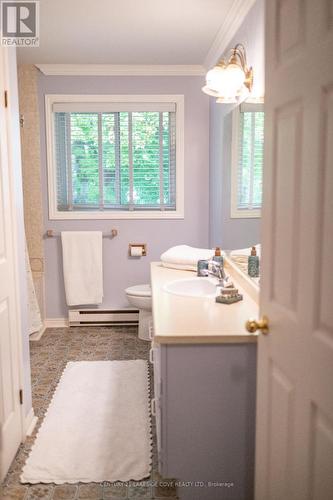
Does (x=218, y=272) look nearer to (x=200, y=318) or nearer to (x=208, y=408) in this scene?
(x=200, y=318)

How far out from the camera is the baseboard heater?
4.41 m

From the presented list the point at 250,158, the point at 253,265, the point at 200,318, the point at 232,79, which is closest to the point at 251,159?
the point at 250,158

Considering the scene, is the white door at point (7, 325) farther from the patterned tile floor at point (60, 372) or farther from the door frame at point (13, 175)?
the patterned tile floor at point (60, 372)

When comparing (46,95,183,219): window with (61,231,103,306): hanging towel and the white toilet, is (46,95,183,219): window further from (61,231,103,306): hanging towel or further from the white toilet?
the white toilet

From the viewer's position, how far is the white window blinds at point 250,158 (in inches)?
94.2

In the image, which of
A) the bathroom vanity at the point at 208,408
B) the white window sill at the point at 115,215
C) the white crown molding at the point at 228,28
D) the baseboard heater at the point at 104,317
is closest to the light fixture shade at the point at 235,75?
the white crown molding at the point at 228,28

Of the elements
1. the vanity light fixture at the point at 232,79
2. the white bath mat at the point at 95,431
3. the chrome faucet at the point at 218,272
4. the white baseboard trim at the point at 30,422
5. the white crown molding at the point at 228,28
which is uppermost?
the white crown molding at the point at 228,28

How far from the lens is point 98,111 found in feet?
13.8

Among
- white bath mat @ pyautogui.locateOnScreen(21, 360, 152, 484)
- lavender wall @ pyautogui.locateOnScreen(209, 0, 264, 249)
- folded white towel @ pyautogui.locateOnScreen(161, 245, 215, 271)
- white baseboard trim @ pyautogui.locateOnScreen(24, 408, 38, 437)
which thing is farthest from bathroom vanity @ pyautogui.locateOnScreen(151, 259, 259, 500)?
folded white towel @ pyautogui.locateOnScreen(161, 245, 215, 271)

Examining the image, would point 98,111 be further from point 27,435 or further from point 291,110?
point 291,110

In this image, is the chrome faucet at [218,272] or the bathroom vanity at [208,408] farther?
the chrome faucet at [218,272]

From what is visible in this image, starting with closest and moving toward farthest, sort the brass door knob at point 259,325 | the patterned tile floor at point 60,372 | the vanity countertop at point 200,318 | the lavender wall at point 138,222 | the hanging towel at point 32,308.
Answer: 1. the brass door knob at point 259,325
2. the vanity countertop at point 200,318
3. the patterned tile floor at point 60,372
4. the hanging towel at point 32,308
5. the lavender wall at point 138,222

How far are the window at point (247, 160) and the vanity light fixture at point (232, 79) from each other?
0.09 m

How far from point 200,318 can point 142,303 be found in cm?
196
